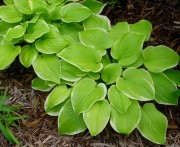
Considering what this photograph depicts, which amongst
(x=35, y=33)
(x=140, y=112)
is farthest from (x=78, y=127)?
(x=35, y=33)

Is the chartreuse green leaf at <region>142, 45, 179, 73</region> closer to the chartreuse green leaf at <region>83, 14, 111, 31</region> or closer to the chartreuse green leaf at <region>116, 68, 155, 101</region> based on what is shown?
the chartreuse green leaf at <region>116, 68, 155, 101</region>

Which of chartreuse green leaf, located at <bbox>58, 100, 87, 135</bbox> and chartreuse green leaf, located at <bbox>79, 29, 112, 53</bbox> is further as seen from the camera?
chartreuse green leaf, located at <bbox>79, 29, 112, 53</bbox>

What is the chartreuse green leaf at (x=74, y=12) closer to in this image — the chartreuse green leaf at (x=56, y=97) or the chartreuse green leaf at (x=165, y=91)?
the chartreuse green leaf at (x=56, y=97)

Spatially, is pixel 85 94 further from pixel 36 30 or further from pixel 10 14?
pixel 10 14

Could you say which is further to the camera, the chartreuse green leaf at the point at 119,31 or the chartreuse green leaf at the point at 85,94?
the chartreuse green leaf at the point at 119,31


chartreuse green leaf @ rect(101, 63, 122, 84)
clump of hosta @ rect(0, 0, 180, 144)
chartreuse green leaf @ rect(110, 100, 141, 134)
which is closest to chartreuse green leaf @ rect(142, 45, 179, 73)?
clump of hosta @ rect(0, 0, 180, 144)

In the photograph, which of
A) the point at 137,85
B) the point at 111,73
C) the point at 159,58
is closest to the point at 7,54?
the point at 111,73

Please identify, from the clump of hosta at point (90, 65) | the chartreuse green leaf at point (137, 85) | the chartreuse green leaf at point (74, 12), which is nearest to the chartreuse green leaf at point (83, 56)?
the clump of hosta at point (90, 65)
